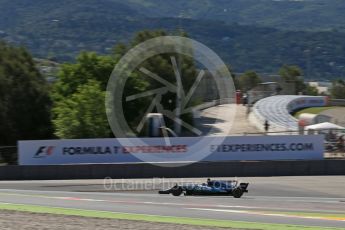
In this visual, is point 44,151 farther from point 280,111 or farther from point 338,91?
point 338,91

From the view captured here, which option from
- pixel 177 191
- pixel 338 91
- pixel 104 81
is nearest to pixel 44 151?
pixel 177 191

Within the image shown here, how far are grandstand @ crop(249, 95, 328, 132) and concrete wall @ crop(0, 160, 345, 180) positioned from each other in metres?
14.9

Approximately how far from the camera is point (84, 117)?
133ft

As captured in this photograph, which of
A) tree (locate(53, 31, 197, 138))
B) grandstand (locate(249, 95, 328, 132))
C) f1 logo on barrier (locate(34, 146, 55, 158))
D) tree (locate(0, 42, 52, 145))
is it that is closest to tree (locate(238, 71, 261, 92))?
grandstand (locate(249, 95, 328, 132))

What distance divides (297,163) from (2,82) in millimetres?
27659

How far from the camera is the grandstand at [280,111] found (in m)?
50.6

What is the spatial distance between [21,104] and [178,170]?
23588 millimetres

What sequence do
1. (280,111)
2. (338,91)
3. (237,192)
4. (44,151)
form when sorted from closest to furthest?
(237,192), (44,151), (280,111), (338,91)

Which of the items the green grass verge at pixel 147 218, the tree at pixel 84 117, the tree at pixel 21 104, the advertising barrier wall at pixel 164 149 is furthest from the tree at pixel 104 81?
the green grass verge at pixel 147 218

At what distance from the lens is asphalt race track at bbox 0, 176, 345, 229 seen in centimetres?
1509

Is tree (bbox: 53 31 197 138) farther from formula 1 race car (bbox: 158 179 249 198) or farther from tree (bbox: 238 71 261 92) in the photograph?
tree (bbox: 238 71 261 92)

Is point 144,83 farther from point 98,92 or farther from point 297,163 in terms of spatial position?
point 297,163

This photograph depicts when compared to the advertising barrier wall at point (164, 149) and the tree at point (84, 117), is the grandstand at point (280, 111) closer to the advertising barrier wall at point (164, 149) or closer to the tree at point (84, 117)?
the tree at point (84, 117)

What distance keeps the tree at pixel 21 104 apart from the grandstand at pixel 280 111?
56.3 feet
